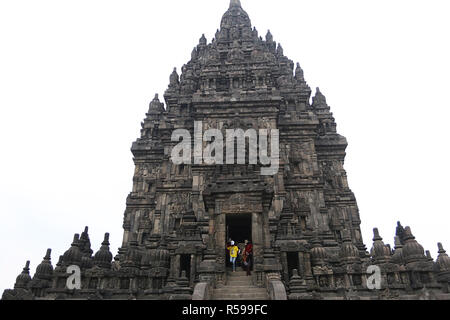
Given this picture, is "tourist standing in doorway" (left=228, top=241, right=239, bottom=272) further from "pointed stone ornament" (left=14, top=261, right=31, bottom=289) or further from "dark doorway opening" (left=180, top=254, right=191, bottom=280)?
"pointed stone ornament" (left=14, top=261, right=31, bottom=289)

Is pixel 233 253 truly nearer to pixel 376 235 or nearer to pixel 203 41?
pixel 376 235

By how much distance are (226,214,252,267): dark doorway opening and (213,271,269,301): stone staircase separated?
1424mm

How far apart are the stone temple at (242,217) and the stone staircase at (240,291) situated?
0.15 ft

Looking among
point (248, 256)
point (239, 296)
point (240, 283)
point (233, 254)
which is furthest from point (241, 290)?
point (248, 256)

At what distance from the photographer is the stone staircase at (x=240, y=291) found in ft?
44.0

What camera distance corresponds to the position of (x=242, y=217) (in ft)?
57.4

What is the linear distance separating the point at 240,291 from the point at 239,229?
220 inches

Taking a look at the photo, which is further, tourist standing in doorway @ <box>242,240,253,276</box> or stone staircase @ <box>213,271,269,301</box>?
tourist standing in doorway @ <box>242,240,253,276</box>

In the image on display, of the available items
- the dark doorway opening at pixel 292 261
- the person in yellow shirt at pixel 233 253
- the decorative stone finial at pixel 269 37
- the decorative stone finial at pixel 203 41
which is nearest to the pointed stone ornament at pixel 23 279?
the person in yellow shirt at pixel 233 253

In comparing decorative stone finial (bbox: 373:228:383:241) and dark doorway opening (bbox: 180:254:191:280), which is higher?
decorative stone finial (bbox: 373:228:383:241)

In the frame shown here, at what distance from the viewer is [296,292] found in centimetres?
1413

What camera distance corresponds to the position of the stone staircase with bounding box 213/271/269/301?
44.0 ft

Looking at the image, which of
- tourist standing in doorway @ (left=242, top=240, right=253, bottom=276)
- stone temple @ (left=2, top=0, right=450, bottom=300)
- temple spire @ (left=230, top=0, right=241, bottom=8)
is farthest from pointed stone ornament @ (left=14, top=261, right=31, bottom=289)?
temple spire @ (left=230, top=0, right=241, bottom=8)
